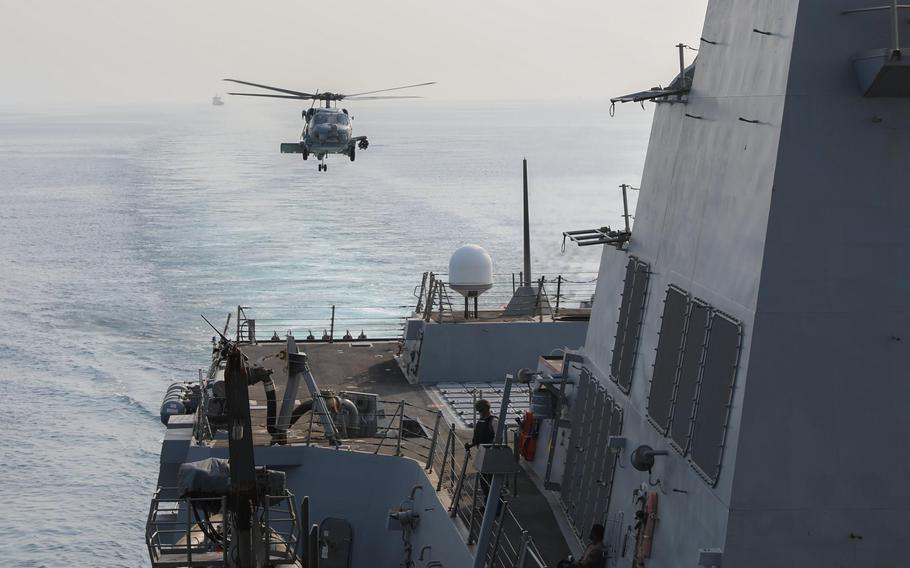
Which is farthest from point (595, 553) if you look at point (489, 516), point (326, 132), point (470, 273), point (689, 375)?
point (326, 132)

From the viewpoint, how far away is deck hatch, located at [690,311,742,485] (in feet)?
22.9

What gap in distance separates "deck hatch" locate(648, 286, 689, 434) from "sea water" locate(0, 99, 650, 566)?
14.1 m

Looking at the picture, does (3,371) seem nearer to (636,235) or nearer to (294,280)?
(294,280)

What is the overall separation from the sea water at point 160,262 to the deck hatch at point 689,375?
574 inches

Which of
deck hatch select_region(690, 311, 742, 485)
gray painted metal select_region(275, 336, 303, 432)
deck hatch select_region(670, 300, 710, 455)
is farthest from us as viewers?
gray painted metal select_region(275, 336, 303, 432)

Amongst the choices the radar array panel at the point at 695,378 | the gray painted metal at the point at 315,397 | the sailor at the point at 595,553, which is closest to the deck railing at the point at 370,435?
the gray painted metal at the point at 315,397

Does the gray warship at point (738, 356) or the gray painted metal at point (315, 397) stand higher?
the gray warship at point (738, 356)

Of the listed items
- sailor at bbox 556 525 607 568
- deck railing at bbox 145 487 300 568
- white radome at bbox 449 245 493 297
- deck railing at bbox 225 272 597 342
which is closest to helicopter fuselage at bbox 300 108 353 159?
deck railing at bbox 225 272 597 342

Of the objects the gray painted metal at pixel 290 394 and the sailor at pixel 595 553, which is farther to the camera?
the gray painted metal at pixel 290 394

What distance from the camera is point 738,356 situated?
22.7 feet

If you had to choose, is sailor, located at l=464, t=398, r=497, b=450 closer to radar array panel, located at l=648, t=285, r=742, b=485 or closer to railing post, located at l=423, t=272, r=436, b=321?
radar array panel, located at l=648, t=285, r=742, b=485

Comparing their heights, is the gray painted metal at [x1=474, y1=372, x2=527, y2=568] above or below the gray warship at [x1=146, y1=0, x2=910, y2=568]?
below

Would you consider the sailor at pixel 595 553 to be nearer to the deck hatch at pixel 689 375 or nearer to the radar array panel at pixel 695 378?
the radar array panel at pixel 695 378

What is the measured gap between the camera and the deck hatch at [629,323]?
9.41m
